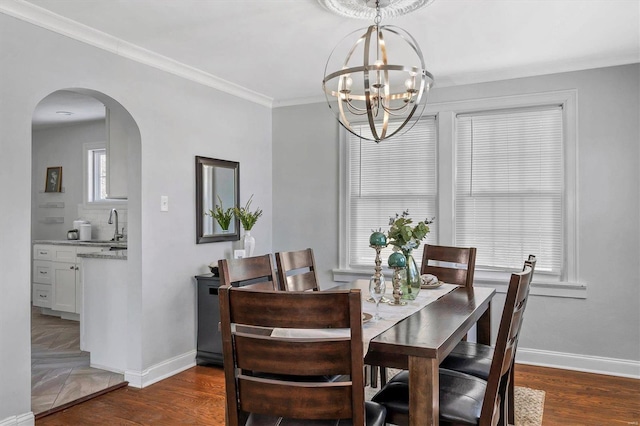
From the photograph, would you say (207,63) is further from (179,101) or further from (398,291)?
(398,291)

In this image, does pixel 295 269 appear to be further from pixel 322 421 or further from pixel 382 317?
pixel 322 421

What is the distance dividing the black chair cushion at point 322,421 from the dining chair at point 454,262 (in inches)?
61.7

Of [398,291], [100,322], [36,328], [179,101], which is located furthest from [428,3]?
[36,328]

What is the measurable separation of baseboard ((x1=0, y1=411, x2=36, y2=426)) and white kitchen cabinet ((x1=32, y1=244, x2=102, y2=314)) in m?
2.78

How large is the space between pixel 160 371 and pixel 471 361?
243 cm

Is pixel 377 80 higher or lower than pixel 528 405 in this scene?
higher

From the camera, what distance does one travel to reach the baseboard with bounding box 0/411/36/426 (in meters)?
2.62

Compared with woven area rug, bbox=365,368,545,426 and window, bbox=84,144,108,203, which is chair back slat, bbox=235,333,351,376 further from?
window, bbox=84,144,108,203

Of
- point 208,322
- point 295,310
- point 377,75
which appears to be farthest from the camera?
point 208,322

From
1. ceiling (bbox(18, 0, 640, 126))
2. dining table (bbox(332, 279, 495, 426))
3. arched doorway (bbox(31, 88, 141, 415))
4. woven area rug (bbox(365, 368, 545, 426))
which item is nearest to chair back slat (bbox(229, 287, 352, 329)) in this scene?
dining table (bbox(332, 279, 495, 426))

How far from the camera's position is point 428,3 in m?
2.63

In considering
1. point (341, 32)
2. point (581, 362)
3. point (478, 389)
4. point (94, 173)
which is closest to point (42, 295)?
point (94, 173)

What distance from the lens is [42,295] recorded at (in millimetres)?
5715

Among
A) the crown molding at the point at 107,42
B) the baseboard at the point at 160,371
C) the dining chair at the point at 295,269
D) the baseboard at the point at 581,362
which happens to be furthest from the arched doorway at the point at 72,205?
the baseboard at the point at 581,362
